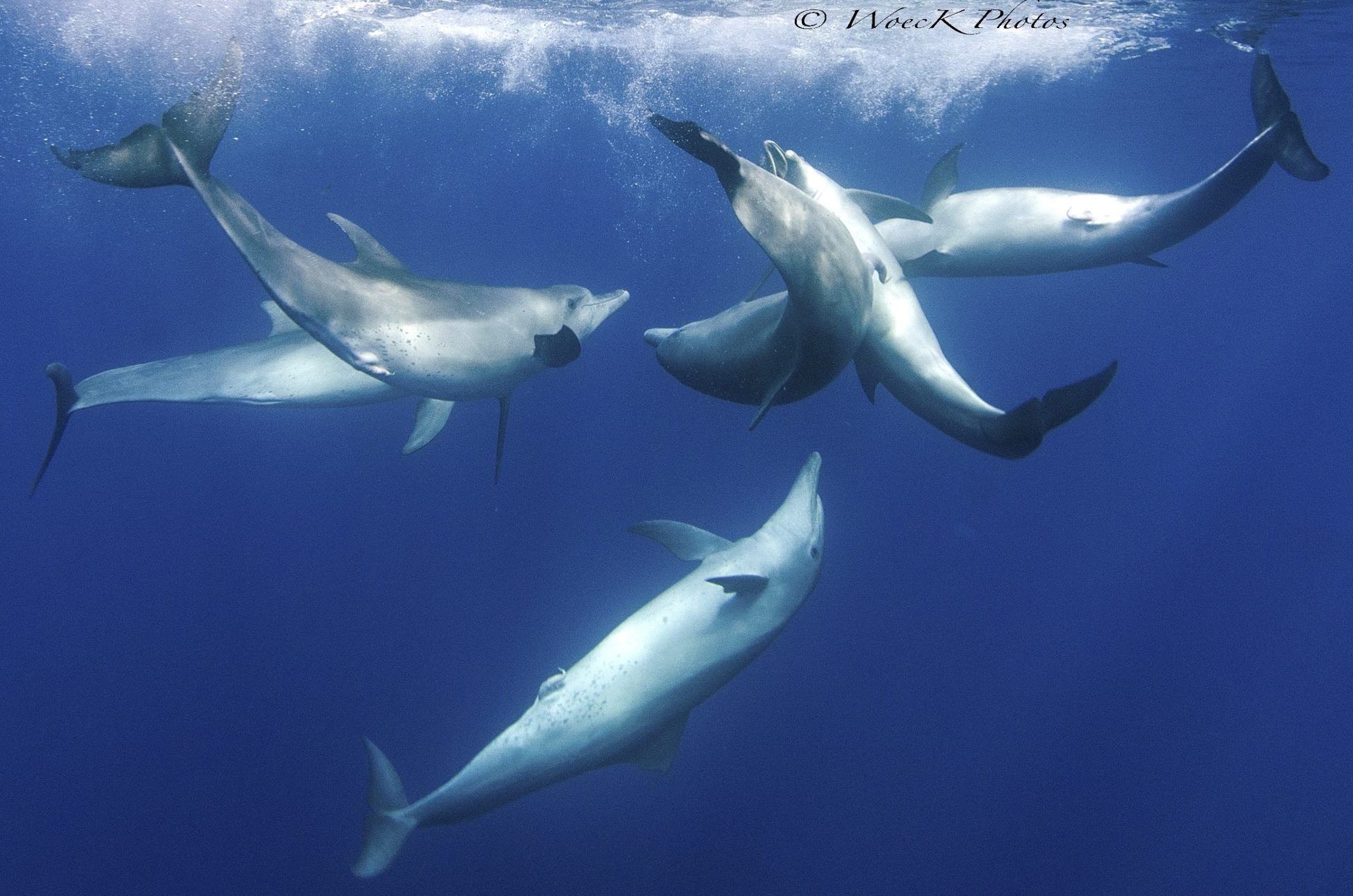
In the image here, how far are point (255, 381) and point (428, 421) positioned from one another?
1590 mm

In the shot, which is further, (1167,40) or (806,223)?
(1167,40)

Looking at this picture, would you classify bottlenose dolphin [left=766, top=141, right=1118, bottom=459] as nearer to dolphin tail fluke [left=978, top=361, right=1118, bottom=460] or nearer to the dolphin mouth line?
dolphin tail fluke [left=978, top=361, right=1118, bottom=460]

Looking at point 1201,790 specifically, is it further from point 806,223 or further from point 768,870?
point 806,223

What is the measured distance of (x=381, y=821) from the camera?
25.1 ft

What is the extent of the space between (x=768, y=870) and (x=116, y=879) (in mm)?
11059

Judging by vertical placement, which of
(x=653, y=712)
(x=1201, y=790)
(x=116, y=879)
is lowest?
(x=1201, y=790)

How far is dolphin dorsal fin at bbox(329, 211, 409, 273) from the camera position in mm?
6055

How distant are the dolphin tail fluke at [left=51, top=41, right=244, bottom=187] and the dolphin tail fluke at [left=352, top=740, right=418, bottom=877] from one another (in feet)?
17.3

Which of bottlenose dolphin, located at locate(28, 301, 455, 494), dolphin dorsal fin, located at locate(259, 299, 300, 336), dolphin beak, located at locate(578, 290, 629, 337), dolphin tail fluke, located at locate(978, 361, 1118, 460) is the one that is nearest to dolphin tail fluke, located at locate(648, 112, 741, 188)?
dolphin tail fluke, located at locate(978, 361, 1118, 460)

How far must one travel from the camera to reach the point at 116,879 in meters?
13.1

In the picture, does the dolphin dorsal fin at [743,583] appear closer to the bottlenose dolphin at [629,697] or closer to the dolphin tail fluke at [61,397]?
the bottlenose dolphin at [629,697]

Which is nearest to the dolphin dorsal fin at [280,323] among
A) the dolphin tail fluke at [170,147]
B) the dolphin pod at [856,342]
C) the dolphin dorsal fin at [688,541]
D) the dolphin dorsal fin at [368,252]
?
the dolphin dorsal fin at [368,252]

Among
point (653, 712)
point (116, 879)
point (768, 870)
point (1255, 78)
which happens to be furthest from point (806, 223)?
point (116, 879)

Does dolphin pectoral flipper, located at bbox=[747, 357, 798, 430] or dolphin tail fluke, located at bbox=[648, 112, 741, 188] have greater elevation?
dolphin tail fluke, located at bbox=[648, 112, 741, 188]
